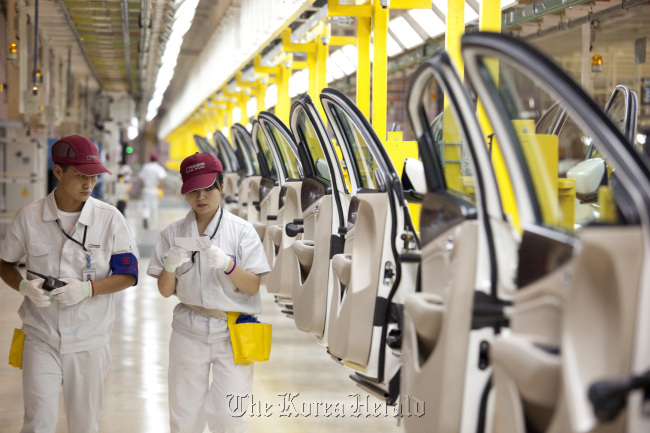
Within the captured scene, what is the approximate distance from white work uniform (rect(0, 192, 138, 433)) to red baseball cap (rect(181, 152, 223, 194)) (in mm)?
393

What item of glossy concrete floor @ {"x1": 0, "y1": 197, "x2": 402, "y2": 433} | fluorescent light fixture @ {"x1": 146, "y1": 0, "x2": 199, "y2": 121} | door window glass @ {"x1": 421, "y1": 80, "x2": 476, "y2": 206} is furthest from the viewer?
fluorescent light fixture @ {"x1": 146, "y1": 0, "x2": 199, "y2": 121}

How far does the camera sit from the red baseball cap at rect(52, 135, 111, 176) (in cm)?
404

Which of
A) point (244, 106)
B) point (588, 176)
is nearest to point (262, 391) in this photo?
point (588, 176)

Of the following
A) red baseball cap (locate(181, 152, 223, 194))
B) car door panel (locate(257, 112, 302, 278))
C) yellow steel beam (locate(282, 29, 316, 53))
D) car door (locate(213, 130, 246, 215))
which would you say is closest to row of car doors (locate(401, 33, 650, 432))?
red baseball cap (locate(181, 152, 223, 194))

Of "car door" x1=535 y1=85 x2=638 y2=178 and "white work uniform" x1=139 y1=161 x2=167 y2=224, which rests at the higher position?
"car door" x1=535 y1=85 x2=638 y2=178

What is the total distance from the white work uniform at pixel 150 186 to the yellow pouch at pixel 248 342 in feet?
54.1

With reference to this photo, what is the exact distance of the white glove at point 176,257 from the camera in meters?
Answer: 4.00

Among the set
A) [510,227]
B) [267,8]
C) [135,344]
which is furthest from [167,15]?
[510,227]

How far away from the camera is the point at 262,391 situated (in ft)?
20.1

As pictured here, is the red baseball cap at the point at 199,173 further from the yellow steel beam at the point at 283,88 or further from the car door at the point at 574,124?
the yellow steel beam at the point at 283,88

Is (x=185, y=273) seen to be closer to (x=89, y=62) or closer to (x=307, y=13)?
(x=307, y=13)

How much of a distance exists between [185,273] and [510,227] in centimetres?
177

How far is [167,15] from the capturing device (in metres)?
11.7

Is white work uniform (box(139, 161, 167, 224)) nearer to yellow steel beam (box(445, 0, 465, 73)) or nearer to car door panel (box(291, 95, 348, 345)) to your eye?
yellow steel beam (box(445, 0, 465, 73))
